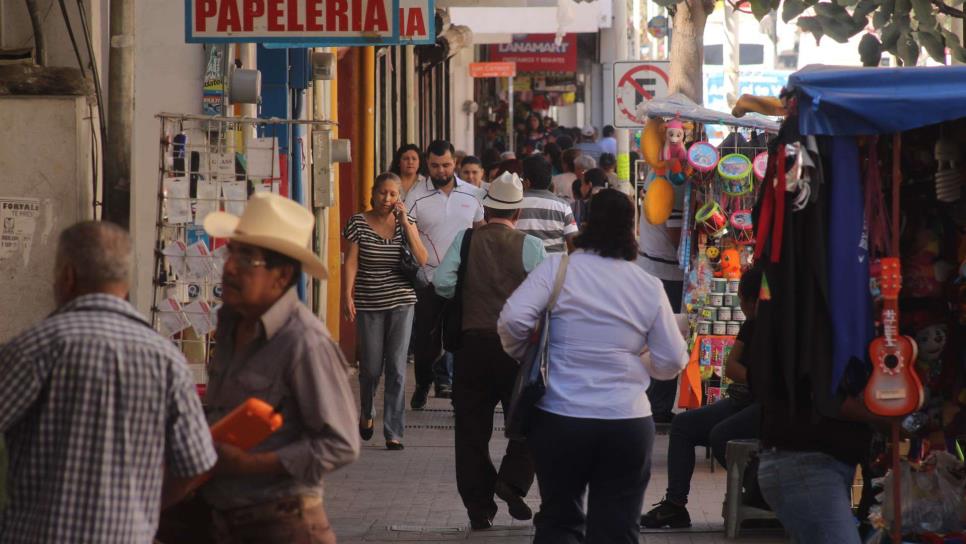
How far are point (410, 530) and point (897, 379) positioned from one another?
3.30 meters

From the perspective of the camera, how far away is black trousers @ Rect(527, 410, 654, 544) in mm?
5895

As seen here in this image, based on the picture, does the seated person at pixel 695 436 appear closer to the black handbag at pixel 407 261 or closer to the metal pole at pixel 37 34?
the black handbag at pixel 407 261

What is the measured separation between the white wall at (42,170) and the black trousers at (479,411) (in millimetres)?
2078

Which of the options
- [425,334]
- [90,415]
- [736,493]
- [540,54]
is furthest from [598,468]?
[540,54]

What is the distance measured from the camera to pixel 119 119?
21.6 feet

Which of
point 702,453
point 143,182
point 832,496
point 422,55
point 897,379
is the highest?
point 422,55

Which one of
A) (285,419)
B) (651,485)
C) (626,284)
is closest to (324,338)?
(285,419)

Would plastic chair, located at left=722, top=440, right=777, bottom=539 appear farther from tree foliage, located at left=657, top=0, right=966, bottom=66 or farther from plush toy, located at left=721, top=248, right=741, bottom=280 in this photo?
plush toy, located at left=721, top=248, right=741, bottom=280

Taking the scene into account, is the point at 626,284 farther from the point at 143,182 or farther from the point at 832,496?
the point at 143,182

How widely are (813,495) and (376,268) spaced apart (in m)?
5.49

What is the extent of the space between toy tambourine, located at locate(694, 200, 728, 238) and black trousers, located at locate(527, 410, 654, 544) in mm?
4714

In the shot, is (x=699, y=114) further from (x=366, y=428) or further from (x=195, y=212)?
(x=195, y=212)

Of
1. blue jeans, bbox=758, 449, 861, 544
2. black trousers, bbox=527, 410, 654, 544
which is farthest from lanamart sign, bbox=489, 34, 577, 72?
blue jeans, bbox=758, 449, 861, 544

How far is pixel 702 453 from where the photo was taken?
10516 millimetres
